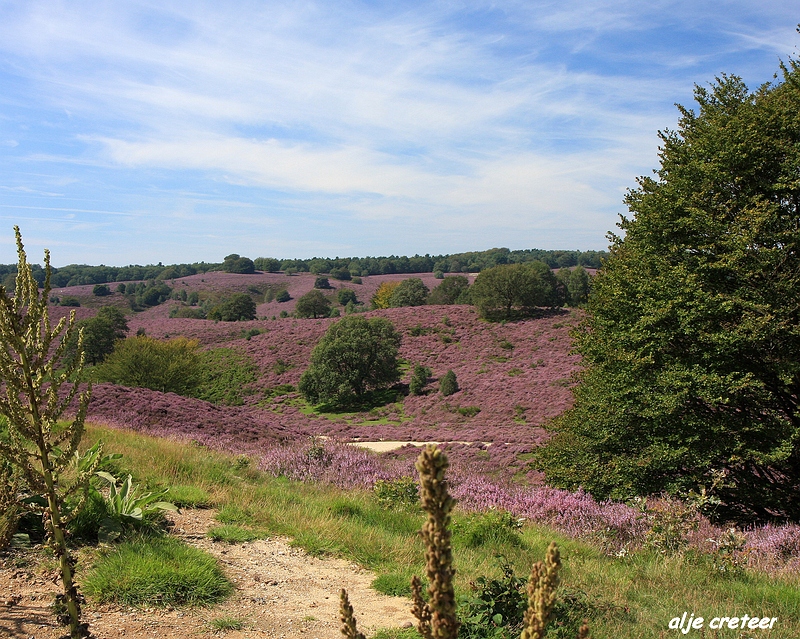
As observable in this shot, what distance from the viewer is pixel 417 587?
1702mm

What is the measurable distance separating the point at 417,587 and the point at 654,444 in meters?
12.7

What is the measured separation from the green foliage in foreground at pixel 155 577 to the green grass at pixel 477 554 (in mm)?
1522

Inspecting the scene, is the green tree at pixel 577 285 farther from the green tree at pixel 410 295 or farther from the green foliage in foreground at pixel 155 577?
the green foliage in foreground at pixel 155 577

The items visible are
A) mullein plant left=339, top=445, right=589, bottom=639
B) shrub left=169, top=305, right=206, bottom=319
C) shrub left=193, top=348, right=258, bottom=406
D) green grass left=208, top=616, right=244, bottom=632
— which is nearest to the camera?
mullein plant left=339, top=445, right=589, bottom=639

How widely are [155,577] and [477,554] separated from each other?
3743 millimetres

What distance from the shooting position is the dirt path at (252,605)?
4.18 metres

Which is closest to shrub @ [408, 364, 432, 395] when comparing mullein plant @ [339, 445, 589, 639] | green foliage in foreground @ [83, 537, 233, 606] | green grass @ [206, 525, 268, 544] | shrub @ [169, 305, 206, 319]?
green grass @ [206, 525, 268, 544]

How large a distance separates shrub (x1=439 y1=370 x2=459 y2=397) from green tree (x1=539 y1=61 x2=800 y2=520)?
27666 mm

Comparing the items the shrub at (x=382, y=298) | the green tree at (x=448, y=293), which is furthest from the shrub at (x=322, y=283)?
the green tree at (x=448, y=293)

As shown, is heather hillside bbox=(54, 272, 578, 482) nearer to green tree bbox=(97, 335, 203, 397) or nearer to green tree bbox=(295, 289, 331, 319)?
green tree bbox=(97, 335, 203, 397)

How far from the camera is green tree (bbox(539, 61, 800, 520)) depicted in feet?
38.6

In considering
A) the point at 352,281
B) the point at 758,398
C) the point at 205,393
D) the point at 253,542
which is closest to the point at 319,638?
the point at 253,542

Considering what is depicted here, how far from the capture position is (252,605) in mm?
4887

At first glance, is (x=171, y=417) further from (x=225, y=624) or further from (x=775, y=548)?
(x=775, y=548)
